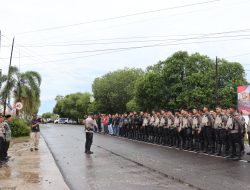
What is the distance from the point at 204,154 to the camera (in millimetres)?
17953

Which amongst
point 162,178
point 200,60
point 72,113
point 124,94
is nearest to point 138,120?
point 162,178

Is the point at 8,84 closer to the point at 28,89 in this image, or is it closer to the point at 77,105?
the point at 28,89

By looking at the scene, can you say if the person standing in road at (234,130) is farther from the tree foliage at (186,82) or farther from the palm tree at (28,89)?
the tree foliage at (186,82)

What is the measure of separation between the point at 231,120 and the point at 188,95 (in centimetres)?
3834

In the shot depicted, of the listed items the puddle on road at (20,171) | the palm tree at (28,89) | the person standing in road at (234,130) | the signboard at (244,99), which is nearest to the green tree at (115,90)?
the palm tree at (28,89)

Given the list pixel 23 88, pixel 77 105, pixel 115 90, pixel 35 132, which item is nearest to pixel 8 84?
pixel 23 88

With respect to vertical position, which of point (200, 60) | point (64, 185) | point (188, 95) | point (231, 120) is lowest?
point (64, 185)

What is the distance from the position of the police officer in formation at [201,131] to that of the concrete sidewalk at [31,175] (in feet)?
22.6

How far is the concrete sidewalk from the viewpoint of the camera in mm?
10422

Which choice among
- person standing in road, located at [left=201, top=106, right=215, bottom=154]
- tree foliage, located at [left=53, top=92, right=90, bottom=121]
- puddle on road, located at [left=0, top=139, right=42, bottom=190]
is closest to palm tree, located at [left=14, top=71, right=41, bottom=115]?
puddle on road, located at [left=0, top=139, right=42, bottom=190]

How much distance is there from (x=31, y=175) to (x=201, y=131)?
31.0ft

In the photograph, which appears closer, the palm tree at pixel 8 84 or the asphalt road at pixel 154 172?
the asphalt road at pixel 154 172

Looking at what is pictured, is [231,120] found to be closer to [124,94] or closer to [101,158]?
[101,158]

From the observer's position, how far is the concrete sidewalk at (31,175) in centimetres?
1042
